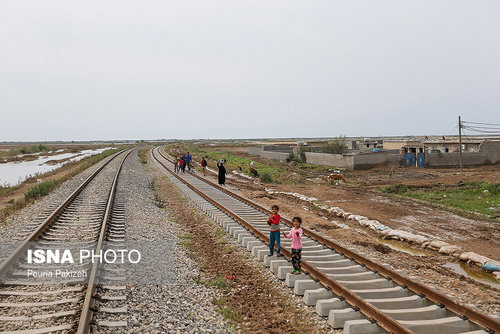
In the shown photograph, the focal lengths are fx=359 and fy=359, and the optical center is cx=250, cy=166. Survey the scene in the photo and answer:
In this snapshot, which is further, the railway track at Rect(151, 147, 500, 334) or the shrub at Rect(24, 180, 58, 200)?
the shrub at Rect(24, 180, 58, 200)

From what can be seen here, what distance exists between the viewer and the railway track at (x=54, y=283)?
510 centimetres

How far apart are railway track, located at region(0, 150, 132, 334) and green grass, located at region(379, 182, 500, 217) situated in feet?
57.4

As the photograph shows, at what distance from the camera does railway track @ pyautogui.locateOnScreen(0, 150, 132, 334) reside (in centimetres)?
510

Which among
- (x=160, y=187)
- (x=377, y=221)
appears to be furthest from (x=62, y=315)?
(x=160, y=187)

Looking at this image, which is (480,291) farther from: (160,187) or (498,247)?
(160,187)

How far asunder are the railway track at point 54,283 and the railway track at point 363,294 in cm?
367

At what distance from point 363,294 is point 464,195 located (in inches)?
742

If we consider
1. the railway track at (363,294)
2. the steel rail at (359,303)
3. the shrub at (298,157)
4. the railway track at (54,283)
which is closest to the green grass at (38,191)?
the railway track at (54,283)

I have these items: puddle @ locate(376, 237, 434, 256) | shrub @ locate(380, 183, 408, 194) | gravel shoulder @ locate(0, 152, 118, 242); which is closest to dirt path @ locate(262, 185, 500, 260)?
shrub @ locate(380, 183, 408, 194)

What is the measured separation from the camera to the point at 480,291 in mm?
7723

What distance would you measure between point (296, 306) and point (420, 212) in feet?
44.4

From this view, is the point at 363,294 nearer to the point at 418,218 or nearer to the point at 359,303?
the point at 359,303

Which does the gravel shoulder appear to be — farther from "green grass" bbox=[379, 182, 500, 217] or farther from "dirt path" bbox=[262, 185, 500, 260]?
"green grass" bbox=[379, 182, 500, 217]

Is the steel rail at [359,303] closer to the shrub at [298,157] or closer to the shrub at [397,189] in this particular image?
the shrub at [397,189]
